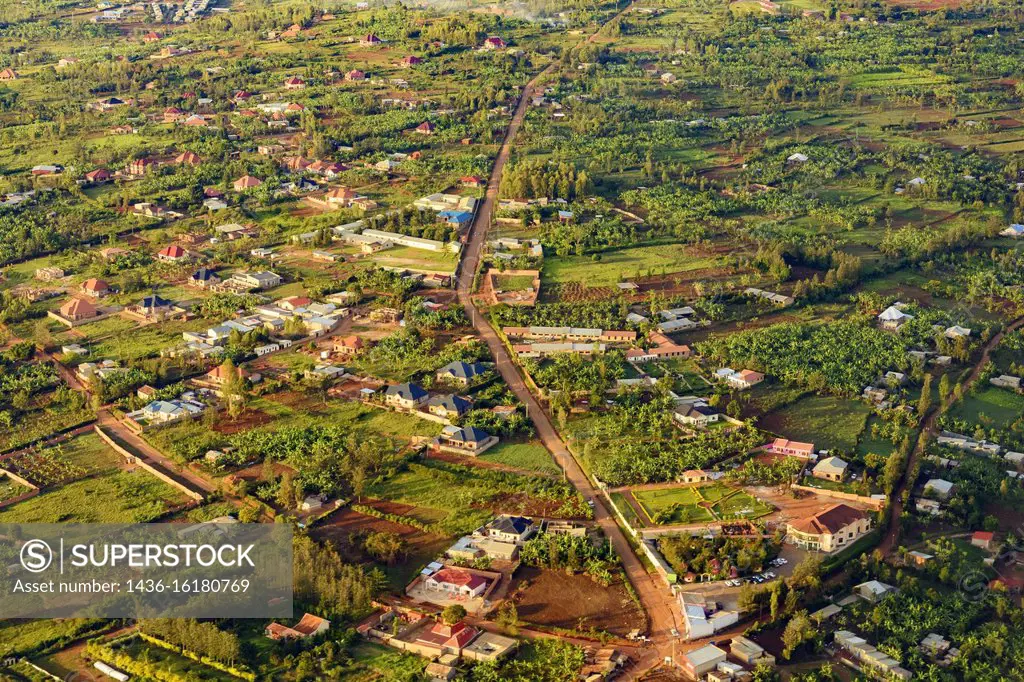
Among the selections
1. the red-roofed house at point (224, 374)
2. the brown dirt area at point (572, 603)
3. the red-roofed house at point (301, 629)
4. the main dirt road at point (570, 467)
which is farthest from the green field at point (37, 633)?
→ the red-roofed house at point (224, 374)

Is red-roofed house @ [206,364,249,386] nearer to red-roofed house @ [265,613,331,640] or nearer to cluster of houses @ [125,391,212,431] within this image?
cluster of houses @ [125,391,212,431]

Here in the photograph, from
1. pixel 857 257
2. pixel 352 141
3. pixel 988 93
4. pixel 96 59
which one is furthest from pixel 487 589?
pixel 96 59

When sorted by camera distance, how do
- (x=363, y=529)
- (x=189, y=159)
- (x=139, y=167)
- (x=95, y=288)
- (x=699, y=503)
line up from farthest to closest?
(x=189, y=159), (x=139, y=167), (x=95, y=288), (x=699, y=503), (x=363, y=529)

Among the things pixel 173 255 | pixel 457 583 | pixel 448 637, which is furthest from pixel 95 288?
pixel 448 637

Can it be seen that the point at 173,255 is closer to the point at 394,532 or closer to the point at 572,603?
the point at 394,532

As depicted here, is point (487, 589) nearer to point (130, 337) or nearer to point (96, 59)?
point (130, 337)

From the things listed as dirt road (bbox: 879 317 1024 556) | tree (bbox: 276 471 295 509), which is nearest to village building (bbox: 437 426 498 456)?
tree (bbox: 276 471 295 509)
